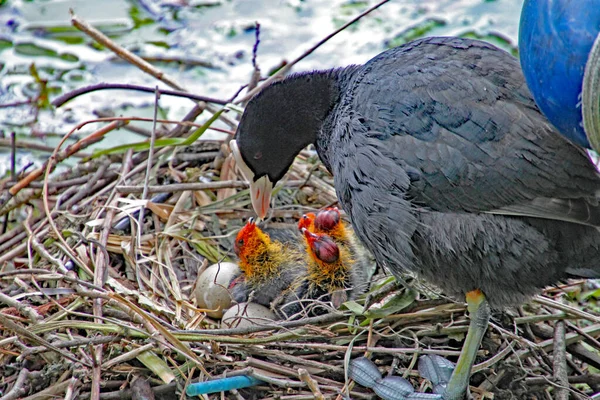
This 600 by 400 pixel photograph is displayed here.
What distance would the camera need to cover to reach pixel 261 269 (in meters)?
3.39

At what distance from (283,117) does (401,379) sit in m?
1.12

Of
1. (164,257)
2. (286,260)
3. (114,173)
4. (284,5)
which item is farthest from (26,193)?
(284,5)

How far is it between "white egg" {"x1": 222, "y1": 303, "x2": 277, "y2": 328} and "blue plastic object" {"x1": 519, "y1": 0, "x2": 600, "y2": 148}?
1.38 meters

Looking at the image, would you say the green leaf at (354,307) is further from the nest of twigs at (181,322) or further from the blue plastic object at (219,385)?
the blue plastic object at (219,385)

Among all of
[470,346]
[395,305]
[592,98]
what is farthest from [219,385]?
[592,98]

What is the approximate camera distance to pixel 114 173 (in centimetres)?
396

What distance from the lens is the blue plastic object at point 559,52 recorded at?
6.38 feet

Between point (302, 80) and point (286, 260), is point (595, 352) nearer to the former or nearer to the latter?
point (286, 260)

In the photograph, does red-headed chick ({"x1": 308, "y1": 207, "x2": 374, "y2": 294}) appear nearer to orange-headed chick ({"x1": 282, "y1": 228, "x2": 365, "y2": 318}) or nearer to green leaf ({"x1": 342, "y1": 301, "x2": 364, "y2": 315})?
orange-headed chick ({"x1": 282, "y1": 228, "x2": 365, "y2": 318})

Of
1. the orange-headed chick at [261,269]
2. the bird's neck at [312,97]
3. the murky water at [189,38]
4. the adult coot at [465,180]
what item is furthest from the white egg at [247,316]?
the murky water at [189,38]

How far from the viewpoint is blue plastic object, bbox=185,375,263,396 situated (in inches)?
111

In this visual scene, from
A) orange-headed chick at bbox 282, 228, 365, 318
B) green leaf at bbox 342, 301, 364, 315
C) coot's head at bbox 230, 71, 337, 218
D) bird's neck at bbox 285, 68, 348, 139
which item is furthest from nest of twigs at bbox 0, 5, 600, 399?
bird's neck at bbox 285, 68, 348, 139

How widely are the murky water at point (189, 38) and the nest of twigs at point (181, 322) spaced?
4.77 ft

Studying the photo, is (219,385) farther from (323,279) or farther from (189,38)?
(189,38)
